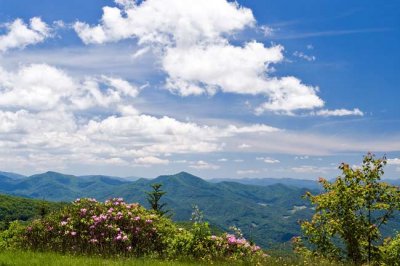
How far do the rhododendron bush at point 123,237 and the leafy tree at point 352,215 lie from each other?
7.31 m

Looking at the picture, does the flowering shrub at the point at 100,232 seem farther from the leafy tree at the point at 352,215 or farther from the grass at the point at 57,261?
the leafy tree at the point at 352,215

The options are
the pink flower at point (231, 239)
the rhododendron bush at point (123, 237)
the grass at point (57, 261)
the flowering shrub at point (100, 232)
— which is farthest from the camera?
the flowering shrub at point (100, 232)

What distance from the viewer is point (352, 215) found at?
1928 cm

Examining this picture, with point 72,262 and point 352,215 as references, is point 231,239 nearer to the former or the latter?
point 72,262

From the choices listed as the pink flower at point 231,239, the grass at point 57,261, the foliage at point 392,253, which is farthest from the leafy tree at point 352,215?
the grass at point 57,261

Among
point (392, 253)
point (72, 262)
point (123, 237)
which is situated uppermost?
point (123, 237)

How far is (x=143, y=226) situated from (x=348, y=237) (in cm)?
968

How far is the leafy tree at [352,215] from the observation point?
1906 centimetres

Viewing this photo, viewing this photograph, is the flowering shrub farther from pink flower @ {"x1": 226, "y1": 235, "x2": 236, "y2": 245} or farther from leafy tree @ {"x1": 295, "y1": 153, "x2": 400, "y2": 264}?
leafy tree @ {"x1": 295, "y1": 153, "x2": 400, "y2": 264}

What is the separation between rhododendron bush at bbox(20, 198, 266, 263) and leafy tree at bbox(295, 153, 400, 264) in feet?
24.0

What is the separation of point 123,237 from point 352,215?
1076 centimetres

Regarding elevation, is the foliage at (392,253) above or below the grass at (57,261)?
below

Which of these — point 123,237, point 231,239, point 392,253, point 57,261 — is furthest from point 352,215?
point 57,261

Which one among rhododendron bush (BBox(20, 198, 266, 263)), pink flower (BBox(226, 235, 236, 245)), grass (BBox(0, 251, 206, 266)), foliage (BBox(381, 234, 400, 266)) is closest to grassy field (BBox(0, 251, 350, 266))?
grass (BBox(0, 251, 206, 266))
